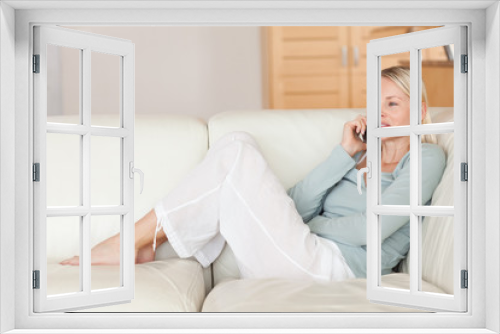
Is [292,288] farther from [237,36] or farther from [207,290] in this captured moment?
[237,36]

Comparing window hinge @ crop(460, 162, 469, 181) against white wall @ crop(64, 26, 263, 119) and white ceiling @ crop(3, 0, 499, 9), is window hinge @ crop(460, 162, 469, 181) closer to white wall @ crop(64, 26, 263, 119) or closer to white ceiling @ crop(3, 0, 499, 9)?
white ceiling @ crop(3, 0, 499, 9)

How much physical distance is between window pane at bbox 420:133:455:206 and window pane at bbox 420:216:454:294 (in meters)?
0.07

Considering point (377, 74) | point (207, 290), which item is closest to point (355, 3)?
point (377, 74)

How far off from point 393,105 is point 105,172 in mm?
1243

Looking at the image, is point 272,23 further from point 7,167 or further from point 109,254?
point 109,254

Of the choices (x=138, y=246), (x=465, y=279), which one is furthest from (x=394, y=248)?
(x=138, y=246)

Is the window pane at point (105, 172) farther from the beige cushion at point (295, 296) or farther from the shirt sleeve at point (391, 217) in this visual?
the shirt sleeve at point (391, 217)

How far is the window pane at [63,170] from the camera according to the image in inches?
96.0

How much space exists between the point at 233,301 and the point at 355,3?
1.03m

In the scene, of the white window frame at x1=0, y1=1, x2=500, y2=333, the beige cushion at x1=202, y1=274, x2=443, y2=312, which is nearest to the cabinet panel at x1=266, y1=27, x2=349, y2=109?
the beige cushion at x1=202, y1=274, x2=443, y2=312

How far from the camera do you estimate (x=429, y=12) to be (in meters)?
1.40

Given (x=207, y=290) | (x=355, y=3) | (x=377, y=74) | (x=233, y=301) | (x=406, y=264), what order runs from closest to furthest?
(x=355, y=3) → (x=377, y=74) → (x=233, y=301) → (x=406, y=264) → (x=207, y=290)

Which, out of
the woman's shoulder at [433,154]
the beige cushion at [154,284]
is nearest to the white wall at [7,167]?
the beige cushion at [154,284]

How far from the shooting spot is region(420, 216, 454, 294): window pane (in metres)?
1.83
